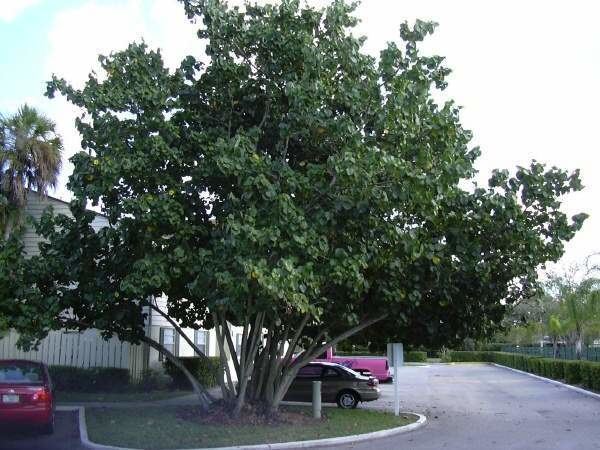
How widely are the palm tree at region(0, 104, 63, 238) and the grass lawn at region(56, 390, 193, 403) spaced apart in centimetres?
518

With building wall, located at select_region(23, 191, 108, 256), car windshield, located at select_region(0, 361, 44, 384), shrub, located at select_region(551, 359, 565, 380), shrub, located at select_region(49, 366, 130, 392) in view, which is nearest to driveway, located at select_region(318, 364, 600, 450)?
shrub, located at select_region(551, 359, 565, 380)

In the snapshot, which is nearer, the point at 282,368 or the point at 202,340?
the point at 282,368

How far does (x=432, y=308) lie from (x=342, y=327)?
2.17m

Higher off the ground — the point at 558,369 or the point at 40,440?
the point at 558,369

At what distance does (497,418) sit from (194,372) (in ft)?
32.7

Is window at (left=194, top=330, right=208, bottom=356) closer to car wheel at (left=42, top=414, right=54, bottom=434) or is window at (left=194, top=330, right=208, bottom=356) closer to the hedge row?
car wheel at (left=42, top=414, right=54, bottom=434)

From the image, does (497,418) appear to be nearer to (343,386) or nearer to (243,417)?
(343,386)

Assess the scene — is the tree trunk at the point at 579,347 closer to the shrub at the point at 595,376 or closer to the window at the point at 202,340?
the shrub at the point at 595,376

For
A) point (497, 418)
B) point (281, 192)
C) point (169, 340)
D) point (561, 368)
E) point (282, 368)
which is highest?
point (281, 192)

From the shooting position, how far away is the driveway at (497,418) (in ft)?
41.4

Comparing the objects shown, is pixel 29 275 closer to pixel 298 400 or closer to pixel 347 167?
pixel 347 167

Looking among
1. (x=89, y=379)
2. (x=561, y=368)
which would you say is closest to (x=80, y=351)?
(x=89, y=379)

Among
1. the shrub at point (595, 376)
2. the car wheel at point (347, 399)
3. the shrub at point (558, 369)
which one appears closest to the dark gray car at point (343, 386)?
the car wheel at point (347, 399)

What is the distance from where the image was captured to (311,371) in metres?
19.9
